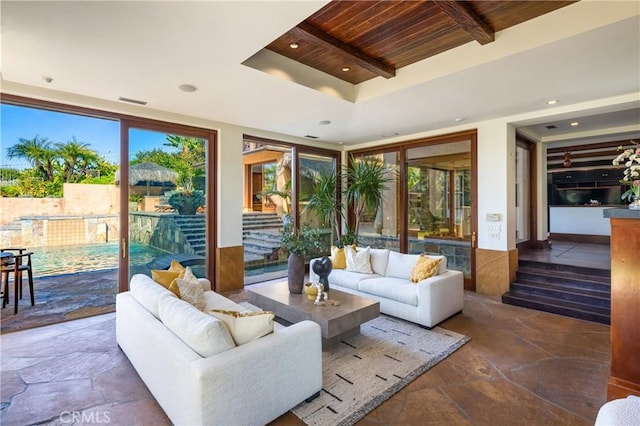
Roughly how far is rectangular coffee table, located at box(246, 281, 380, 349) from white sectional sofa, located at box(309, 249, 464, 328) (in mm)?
578

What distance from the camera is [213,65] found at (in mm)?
3084

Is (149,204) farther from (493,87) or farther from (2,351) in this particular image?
(493,87)

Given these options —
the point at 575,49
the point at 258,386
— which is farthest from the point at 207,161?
the point at 575,49

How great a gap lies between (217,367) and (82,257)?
419cm

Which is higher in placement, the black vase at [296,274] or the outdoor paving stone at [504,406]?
the black vase at [296,274]

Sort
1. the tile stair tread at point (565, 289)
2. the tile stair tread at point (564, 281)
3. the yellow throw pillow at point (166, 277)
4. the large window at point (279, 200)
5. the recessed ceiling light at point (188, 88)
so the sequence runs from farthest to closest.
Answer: the large window at point (279, 200) → the tile stair tread at point (564, 281) → the tile stair tread at point (565, 289) → the recessed ceiling light at point (188, 88) → the yellow throw pillow at point (166, 277)

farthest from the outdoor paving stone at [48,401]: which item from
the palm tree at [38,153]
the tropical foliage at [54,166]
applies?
the palm tree at [38,153]

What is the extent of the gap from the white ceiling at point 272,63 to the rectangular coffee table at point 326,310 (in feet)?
7.99

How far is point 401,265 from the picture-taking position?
4.53 m

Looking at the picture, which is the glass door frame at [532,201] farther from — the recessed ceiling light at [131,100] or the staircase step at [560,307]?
the recessed ceiling light at [131,100]

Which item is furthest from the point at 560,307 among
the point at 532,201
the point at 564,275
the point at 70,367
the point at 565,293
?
the point at 70,367

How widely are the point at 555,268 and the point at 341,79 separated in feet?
14.4

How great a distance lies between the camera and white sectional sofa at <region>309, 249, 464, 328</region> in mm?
3721

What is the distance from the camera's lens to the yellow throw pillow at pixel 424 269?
13.2 ft
